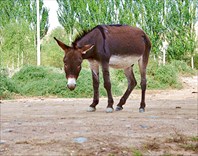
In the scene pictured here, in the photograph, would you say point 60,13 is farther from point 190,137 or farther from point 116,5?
point 190,137

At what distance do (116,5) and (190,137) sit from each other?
87.2 ft

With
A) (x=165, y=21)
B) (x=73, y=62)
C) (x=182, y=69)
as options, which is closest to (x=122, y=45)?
(x=73, y=62)

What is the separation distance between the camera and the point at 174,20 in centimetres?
2922

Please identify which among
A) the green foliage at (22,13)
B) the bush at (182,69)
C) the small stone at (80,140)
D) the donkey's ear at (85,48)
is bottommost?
the bush at (182,69)

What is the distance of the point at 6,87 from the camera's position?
46.6ft

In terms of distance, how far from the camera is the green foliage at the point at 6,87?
534 inches

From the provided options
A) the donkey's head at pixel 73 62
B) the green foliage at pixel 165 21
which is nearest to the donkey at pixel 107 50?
the donkey's head at pixel 73 62

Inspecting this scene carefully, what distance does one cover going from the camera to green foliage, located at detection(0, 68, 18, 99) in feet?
44.5

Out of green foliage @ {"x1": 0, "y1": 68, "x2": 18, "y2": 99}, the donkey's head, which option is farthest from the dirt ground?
green foliage @ {"x1": 0, "y1": 68, "x2": 18, "y2": 99}

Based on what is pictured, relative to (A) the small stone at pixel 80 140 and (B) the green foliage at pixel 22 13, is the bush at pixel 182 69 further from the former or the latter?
(A) the small stone at pixel 80 140

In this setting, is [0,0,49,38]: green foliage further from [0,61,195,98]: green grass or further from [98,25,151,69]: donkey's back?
[98,25,151,69]: donkey's back

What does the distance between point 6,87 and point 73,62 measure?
825 centimetres

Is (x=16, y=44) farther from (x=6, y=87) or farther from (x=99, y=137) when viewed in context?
(x=99, y=137)

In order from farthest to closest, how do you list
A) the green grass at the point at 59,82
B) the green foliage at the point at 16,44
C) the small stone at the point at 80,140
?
the green foliage at the point at 16,44 → the green grass at the point at 59,82 → the small stone at the point at 80,140
